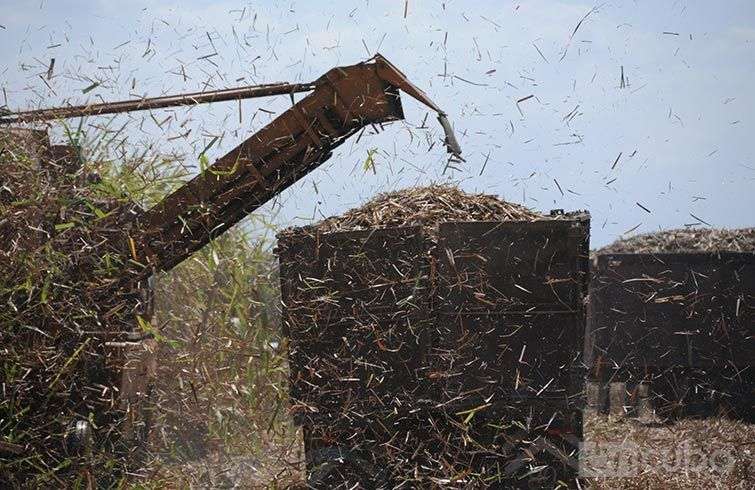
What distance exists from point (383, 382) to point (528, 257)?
1154 mm

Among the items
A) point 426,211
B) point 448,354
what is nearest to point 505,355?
point 448,354

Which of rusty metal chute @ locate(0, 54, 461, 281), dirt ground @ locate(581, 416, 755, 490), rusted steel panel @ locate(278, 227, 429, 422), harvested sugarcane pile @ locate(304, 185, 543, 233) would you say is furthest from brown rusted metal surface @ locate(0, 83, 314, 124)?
dirt ground @ locate(581, 416, 755, 490)

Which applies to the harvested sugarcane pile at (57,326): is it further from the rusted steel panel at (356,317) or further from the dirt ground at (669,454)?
the dirt ground at (669,454)

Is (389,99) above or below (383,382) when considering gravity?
above

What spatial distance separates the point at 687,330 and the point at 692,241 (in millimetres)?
1720

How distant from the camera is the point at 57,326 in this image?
6527mm

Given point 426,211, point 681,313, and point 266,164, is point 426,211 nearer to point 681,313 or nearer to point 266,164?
point 266,164

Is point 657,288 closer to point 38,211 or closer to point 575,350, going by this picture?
point 575,350

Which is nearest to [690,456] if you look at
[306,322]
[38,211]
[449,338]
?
[449,338]

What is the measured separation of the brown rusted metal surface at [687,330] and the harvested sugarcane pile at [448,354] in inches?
158

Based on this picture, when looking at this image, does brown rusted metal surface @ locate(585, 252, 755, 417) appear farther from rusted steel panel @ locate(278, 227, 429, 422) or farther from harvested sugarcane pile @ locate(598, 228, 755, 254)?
rusted steel panel @ locate(278, 227, 429, 422)

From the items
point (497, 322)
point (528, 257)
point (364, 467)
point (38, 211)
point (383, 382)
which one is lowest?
point (364, 467)

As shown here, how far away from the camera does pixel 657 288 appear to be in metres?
10.1

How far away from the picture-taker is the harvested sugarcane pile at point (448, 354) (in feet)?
19.2
